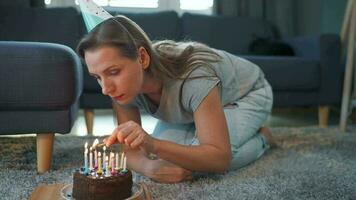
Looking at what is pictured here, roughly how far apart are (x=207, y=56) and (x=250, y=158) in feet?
1.38

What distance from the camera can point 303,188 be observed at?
1.18 m

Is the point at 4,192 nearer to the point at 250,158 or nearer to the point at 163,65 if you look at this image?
the point at 163,65

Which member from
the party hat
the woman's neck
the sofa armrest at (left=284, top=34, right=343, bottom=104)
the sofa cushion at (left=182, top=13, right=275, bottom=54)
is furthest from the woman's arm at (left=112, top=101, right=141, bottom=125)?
the sofa cushion at (left=182, top=13, right=275, bottom=54)

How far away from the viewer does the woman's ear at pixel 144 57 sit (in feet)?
3.52

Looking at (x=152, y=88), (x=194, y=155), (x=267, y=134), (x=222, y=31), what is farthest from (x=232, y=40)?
(x=194, y=155)

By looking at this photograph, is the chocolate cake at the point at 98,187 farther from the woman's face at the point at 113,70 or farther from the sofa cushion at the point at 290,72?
the sofa cushion at the point at 290,72

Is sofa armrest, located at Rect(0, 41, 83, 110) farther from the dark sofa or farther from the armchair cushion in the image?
the dark sofa

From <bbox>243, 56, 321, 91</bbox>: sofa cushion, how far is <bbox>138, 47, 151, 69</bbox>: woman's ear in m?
1.29

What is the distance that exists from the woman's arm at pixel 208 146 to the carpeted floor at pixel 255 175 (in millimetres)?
81

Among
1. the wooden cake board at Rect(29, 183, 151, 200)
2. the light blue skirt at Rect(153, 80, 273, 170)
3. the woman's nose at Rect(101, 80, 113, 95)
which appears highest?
the woman's nose at Rect(101, 80, 113, 95)

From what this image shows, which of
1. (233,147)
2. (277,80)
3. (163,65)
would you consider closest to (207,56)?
(163,65)

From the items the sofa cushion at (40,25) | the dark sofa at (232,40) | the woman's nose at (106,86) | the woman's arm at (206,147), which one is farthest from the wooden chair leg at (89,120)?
the woman's nose at (106,86)

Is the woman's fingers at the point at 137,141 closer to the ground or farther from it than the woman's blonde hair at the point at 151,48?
closer to the ground

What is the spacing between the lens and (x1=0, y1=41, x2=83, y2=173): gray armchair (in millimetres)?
1229
